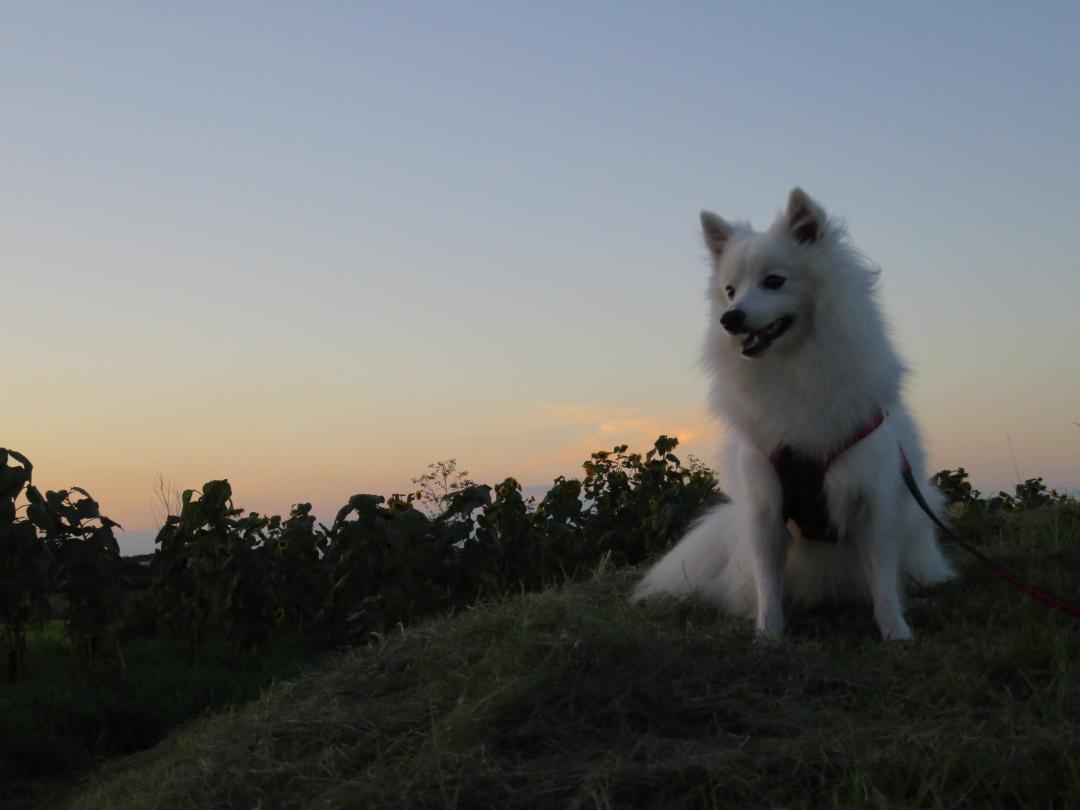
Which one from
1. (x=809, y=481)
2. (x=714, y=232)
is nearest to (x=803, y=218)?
(x=714, y=232)

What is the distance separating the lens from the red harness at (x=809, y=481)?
14.2 ft

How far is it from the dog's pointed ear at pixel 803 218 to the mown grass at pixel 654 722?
167 centimetres

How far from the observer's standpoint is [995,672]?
3.74m

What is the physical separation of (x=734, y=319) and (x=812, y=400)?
0.48 m

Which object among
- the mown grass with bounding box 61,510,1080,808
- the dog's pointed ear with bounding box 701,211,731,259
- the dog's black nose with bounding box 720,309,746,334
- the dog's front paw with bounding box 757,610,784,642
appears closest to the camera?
the mown grass with bounding box 61,510,1080,808

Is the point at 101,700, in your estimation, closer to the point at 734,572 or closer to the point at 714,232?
the point at 734,572

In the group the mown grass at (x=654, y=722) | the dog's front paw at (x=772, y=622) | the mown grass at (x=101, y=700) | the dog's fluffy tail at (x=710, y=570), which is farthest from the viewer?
the mown grass at (x=101, y=700)

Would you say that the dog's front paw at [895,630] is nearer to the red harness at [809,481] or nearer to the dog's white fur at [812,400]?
the dog's white fur at [812,400]

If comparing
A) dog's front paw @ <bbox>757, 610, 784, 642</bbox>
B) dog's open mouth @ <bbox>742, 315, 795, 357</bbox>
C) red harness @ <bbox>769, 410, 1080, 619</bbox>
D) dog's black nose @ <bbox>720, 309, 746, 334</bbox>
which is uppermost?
dog's black nose @ <bbox>720, 309, 746, 334</bbox>

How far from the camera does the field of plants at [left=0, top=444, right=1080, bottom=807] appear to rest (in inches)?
221

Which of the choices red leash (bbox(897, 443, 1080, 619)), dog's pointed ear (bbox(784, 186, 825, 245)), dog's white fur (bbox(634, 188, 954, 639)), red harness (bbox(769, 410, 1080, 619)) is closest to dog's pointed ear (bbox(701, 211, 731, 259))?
dog's white fur (bbox(634, 188, 954, 639))

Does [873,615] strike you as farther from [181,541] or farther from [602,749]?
[181,541]

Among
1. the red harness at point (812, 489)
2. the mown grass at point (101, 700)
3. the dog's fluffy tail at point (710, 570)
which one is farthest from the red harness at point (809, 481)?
the mown grass at point (101, 700)

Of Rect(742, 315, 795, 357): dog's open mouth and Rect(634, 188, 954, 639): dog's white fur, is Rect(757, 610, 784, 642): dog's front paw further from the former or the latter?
Rect(742, 315, 795, 357): dog's open mouth
